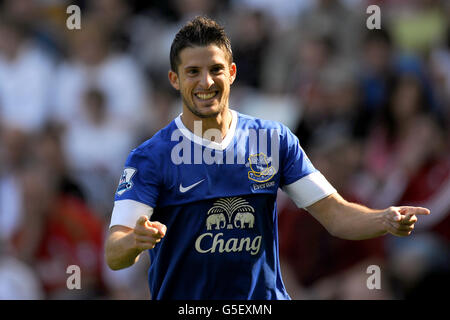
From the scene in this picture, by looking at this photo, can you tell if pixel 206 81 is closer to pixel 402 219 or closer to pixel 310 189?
pixel 310 189

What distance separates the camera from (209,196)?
4559mm

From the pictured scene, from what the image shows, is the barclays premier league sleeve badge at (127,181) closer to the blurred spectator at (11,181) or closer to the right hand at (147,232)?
the right hand at (147,232)

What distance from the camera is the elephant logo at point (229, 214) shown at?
4570 millimetres

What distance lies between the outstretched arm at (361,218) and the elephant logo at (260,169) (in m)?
0.36

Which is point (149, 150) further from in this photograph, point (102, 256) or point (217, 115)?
point (102, 256)

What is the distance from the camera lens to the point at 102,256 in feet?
28.0

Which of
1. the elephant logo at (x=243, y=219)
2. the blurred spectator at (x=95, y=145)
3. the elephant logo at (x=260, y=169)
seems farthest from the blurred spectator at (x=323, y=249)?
the elephant logo at (x=243, y=219)

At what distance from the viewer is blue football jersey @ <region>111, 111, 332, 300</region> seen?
4547 millimetres

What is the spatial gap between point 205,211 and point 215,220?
8cm

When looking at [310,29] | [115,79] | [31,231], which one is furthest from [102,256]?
[310,29]

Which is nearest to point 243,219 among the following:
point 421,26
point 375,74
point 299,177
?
point 299,177

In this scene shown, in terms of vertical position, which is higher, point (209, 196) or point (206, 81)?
point (206, 81)

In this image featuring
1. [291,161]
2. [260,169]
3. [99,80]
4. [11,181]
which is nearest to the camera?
[260,169]

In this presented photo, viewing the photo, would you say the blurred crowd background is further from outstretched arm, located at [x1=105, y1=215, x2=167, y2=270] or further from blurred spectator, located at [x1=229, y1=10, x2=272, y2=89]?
outstretched arm, located at [x1=105, y1=215, x2=167, y2=270]
